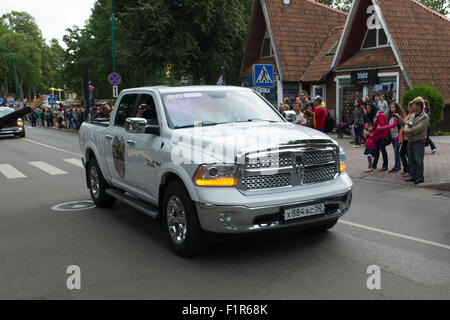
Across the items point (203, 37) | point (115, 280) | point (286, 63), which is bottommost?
point (115, 280)

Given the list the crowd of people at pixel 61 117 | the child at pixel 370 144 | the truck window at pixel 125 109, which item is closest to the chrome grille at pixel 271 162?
the truck window at pixel 125 109

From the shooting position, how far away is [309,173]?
509 cm

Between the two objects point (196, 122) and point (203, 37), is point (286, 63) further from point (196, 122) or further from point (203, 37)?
point (196, 122)

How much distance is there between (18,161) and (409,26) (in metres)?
17.8

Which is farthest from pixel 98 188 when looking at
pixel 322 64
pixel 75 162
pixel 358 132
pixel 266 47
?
pixel 266 47

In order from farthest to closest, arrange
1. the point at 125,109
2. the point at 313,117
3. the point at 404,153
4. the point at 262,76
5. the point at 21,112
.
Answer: the point at 262,76 → the point at 313,117 → the point at 404,153 → the point at 125,109 → the point at 21,112

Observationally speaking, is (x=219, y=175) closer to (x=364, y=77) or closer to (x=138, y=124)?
(x=138, y=124)

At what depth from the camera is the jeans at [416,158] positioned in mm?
9539

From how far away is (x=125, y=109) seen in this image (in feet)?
23.0

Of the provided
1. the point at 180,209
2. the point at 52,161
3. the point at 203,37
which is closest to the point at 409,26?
the point at 203,37

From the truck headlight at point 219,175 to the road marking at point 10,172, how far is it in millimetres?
8941

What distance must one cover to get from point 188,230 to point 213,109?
1787 mm

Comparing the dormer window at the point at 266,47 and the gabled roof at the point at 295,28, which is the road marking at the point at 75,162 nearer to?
the gabled roof at the point at 295,28

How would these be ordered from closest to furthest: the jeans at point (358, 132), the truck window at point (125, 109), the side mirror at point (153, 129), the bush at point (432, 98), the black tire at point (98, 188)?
the side mirror at point (153, 129) → the truck window at point (125, 109) → the black tire at point (98, 188) → the jeans at point (358, 132) → the bush at point (432, 98)
